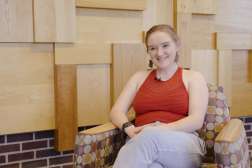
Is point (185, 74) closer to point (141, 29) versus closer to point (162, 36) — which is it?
point (162, 36)

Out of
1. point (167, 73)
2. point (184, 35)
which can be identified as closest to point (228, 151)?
point (167, 73)

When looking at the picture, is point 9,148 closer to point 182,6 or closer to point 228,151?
point 228,151

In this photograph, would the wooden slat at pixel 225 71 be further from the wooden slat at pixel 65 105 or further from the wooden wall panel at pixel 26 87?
the wooden wall panel at pixel 26 87

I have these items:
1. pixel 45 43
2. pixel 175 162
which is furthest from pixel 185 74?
pixel 45 43

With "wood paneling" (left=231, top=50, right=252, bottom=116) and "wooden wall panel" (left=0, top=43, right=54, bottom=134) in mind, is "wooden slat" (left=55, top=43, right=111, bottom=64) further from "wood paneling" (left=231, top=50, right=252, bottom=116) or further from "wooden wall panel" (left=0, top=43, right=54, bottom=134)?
"wood paneling" (left=231, top=50, right=252, bottom=116)

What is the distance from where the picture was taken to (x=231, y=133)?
1615 millimetres

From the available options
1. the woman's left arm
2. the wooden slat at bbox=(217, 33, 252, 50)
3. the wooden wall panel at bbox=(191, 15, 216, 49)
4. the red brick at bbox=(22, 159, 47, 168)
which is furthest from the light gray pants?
the wooden slat at bbox=(217, 33, 252, 50)

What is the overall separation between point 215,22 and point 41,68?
1.41 meters

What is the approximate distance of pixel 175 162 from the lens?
1.62 meters

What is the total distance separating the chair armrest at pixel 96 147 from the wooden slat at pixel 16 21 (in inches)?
32.5

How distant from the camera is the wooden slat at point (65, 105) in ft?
7.48

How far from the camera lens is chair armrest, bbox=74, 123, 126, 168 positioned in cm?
169

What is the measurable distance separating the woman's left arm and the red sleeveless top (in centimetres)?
4

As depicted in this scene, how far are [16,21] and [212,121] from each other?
52.9 inches
